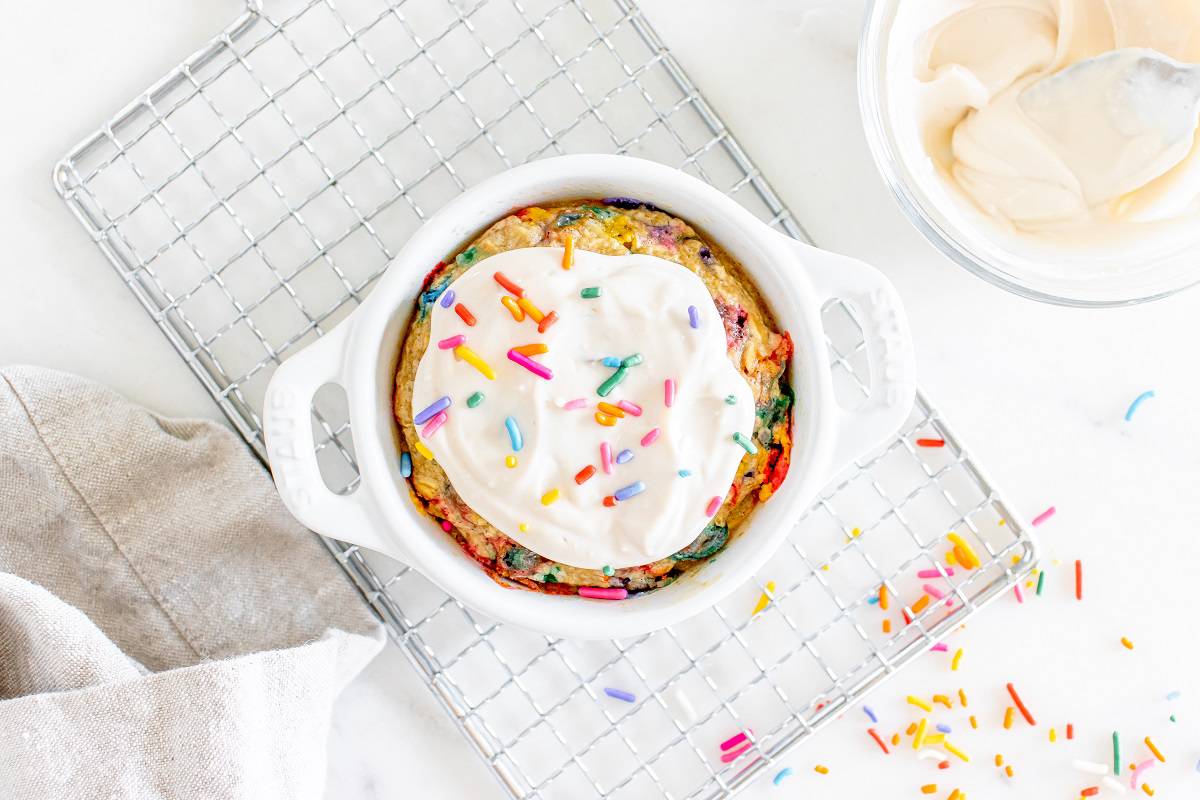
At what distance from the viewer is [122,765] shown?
151 cm

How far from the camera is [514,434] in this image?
128 centimetres

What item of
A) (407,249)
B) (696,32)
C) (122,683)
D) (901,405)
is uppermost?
(696,32)

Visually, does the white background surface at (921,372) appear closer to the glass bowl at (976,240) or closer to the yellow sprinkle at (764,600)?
the glass bowl at (976,240)

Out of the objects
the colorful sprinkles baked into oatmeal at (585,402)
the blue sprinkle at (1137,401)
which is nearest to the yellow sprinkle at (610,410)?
the colorful sprinkles baked into oatmeal at (585,402)

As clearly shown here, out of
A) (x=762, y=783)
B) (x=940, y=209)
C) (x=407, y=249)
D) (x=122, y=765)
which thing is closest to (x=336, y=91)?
(x=407, y=249)

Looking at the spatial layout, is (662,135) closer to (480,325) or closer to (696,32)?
(696,32)

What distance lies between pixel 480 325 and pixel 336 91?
0.60m

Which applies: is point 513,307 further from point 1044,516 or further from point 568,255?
point 1044,516

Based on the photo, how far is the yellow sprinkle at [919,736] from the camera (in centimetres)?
176

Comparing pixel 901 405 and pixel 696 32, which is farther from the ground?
pixel 696 32

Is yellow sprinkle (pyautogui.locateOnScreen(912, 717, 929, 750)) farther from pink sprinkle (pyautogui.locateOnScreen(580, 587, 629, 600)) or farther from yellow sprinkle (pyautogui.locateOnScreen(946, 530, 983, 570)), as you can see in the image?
pink sprinkle (pyautogui.locateOnScreen(580, 587, 629, 600))

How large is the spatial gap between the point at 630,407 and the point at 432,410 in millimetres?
232

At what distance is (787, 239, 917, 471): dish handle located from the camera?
4.41ft

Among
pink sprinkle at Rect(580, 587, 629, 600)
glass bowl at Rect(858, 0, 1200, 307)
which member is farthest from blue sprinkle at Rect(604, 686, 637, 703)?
glass bowl at Rect(858, 0, 1200, 307)
